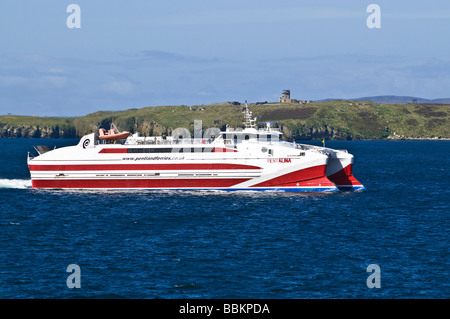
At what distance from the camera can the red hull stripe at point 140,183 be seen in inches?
2277

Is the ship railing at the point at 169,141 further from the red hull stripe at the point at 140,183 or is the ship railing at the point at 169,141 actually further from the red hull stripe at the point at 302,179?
the red hull stripe at the point at 302,179

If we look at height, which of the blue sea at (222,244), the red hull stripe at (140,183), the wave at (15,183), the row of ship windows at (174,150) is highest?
the row of ship windows at (174,150)

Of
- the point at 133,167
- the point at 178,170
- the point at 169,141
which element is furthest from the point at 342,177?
the point at 133,167

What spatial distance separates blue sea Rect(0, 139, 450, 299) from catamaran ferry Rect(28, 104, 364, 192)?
51.6 inches

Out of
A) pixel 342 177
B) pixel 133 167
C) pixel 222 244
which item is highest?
pixel 133 167

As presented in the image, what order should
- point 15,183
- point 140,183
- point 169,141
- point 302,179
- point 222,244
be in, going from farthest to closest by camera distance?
point 15,183 → point 169,141 → point 140,183 → point 302,179 → point 222,244

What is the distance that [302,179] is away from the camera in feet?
190

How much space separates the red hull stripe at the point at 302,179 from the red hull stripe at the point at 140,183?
275 centimetres

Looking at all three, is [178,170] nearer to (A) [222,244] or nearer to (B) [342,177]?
(B) [342,177]

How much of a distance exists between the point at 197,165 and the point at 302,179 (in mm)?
9861

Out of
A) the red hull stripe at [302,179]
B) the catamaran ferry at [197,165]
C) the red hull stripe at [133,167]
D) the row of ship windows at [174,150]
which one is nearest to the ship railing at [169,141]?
the catamaran ferry at [197,165]

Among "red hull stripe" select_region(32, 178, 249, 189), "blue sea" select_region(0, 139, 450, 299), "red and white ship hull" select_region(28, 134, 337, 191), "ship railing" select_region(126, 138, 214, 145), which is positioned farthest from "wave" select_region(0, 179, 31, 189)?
"ship railing" select_region(126, 138, 214, 145)

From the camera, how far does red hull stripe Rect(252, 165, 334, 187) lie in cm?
5753
